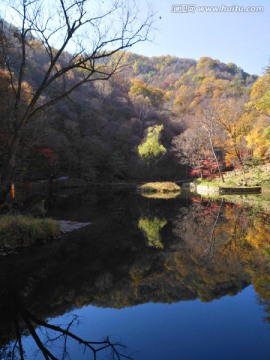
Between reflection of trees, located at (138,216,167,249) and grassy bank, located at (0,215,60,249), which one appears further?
reflection of trees, located at (138,216,167,249)

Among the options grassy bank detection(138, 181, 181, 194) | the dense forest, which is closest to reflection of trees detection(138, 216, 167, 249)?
the dense forest

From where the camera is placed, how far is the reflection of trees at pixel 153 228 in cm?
840

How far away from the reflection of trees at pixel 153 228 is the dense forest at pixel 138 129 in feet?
26.1

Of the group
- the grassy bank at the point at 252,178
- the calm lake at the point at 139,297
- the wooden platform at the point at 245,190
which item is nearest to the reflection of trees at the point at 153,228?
the calm lake at the point at 139,297

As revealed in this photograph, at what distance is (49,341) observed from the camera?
141 inches

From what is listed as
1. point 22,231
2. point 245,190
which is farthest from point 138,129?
point 22,231

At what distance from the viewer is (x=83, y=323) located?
4.09 metres

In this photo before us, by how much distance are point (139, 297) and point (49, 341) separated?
1.72 meters

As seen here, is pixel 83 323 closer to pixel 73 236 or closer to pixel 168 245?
pixel 168 245

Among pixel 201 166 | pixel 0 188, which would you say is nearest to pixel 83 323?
pixel 0 188

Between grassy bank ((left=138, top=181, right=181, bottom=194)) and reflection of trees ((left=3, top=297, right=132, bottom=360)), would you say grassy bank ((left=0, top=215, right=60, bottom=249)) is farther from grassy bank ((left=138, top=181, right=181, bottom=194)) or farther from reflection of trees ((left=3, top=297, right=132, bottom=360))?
grassy bank ((left=138, top=181, right=181, bottom=194))

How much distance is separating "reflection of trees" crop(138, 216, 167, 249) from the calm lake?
0.11 meters

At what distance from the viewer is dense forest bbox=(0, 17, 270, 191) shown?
2848cm

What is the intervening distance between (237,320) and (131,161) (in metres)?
36.8
